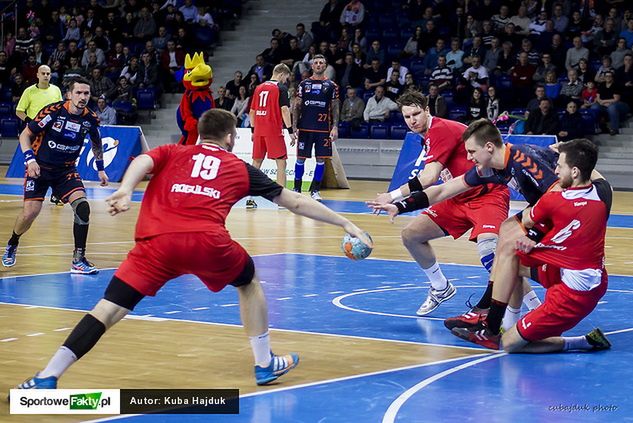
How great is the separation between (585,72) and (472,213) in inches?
594

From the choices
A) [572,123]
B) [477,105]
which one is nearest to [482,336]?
[572,123]

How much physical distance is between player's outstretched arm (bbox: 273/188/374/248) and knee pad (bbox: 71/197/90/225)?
5027mm

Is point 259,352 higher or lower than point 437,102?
higher

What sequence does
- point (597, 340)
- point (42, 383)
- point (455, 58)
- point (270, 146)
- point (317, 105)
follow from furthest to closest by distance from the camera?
point (455, 58)
point (317, 105)
point (270, 146)
point (597, 340)
point (42, 383)

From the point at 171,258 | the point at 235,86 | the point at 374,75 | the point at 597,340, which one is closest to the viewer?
the point at 171,258

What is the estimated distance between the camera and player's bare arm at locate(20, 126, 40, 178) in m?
11.1

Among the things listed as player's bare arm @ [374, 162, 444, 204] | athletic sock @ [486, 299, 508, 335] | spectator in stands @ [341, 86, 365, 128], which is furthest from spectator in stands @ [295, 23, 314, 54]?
athletic sock @ [486, 299, 508, 335]

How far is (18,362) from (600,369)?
360 centimetres

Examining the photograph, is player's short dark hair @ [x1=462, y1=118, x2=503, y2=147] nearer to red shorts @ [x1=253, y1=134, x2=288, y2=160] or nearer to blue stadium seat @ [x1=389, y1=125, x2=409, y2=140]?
red shorts @ [x1=253, y1=134, x2=288, y2=160]

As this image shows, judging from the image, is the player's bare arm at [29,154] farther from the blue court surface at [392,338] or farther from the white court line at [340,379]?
the white court line at [340,379]

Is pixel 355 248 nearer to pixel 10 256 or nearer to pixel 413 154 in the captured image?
pixel 10 256

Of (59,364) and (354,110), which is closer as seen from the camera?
(59,364)

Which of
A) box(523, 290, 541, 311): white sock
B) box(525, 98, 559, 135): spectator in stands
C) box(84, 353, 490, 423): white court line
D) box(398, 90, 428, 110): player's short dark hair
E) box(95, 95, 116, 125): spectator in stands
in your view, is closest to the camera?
box(84, 353, 490, 423): white court line

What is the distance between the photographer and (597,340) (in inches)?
307
